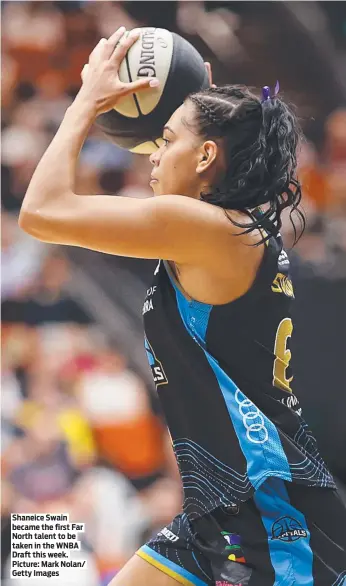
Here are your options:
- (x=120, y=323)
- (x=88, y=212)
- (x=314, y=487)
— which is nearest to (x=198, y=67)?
(x=88, y=212)

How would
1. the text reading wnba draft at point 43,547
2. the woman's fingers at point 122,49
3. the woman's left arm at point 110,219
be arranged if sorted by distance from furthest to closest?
the text reading wnba draft at point 43,547 < the woman's fingers at point 122,49 < the woman's left arm at point 110,219

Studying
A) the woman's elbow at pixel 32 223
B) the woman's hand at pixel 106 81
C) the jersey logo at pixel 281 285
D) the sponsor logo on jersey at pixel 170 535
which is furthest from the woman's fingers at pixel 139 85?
the sponsor logo on jersey at pixel 170 535

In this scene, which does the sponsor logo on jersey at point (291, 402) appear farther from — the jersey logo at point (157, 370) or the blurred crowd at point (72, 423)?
the blurred crowd at point (72, 423)

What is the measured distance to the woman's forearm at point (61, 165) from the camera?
6.28 ft

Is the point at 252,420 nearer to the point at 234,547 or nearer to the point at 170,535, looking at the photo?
the point at 234,547

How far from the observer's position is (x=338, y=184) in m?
5.03

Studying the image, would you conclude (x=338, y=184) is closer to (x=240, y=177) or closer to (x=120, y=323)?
(x=120, y=323)

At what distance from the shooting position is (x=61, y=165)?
1947mm

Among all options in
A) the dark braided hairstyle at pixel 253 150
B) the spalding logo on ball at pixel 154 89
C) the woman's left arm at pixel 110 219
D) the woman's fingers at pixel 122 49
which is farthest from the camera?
the spalding logo on ball at pixel 154 89

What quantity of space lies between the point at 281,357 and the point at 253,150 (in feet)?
1.69

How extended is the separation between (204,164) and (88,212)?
34cm

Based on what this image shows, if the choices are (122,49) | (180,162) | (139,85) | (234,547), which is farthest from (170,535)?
(122,49)

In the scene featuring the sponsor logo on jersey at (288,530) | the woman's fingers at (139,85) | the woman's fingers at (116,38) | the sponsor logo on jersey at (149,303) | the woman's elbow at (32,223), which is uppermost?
the woman's fingers at (116,38)

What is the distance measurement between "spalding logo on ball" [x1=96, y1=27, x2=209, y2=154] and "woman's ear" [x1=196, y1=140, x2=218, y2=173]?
0.32m
